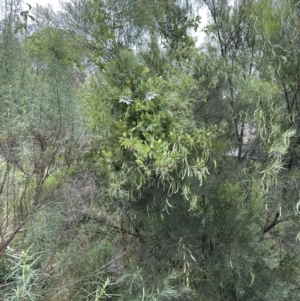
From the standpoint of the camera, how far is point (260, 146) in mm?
2020

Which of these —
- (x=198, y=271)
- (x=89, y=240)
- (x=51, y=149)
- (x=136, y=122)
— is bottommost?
(x=198, y=271)

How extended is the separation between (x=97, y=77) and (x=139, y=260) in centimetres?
120

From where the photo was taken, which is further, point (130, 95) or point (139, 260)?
point (139, 260)

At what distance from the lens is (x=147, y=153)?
157 centimetres

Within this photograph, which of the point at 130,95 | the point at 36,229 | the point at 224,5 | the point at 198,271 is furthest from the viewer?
the point at 224,5

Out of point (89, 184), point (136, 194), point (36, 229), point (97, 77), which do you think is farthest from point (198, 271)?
point (97, 77)

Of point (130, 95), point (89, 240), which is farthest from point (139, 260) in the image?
point (130, 95)

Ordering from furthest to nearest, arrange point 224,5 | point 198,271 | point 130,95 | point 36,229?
point 224,5 → point 198,271 → point 36,229 → point 130,95

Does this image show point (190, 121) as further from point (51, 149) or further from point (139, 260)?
point (139, 260)

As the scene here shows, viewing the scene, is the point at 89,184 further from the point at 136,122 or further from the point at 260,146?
the point at 260,146

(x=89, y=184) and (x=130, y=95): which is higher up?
(x=130, y=95)

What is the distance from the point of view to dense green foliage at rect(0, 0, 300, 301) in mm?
1652

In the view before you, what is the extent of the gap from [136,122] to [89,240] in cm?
86

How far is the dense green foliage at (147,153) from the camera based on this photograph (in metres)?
1.65
